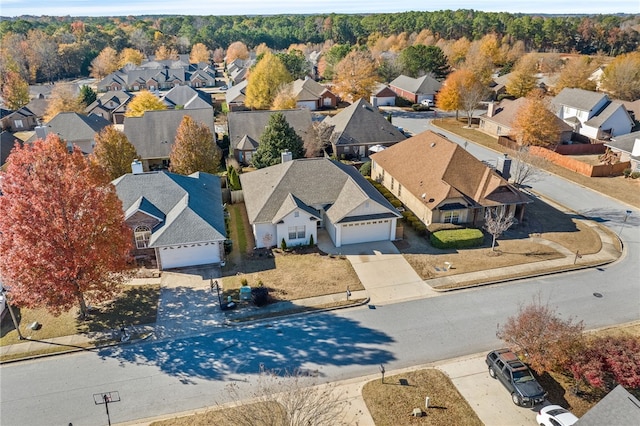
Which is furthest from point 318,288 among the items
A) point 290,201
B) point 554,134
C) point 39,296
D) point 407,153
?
point 554,134

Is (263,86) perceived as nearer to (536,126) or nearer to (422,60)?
(422,60)

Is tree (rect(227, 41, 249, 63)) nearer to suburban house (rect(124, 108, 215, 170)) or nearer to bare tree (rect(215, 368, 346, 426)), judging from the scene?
suburban house (rect(124, 108, 215, 170))

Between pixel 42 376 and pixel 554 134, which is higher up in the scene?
pixel 554 134

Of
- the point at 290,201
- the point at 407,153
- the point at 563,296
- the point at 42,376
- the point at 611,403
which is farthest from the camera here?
the point at 407,153

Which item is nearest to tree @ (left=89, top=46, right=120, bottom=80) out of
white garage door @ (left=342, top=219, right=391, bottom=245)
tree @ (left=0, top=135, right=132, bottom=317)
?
tree @ (left=0, top=135, right=132, bottom=317)

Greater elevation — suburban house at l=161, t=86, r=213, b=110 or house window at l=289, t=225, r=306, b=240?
suburban house at l=161, t=86, r=213, b=110

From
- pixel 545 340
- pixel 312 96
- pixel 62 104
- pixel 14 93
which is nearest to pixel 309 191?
pixel 545 340

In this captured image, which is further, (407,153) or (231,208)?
(407,153)

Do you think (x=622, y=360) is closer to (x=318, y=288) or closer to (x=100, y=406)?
(x=318, y=288)
